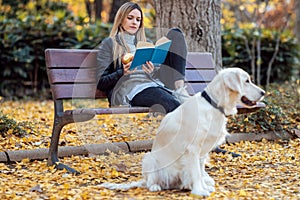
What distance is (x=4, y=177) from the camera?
4.41 metres

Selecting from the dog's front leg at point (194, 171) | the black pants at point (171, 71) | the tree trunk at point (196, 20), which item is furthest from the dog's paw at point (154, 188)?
the tree trunk at point (196, 20)

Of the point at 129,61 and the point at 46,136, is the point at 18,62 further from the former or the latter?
the point at 129,61

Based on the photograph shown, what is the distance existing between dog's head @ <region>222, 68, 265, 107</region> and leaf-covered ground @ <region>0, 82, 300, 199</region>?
669 millimetres

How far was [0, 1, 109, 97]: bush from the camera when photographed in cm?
1014

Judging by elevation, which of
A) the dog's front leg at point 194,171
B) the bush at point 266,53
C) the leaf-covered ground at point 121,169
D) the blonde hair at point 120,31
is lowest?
the leaf-covered ground at point 121,169

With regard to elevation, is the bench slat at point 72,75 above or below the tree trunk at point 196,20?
below

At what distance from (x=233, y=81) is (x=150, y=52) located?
1.08 metres

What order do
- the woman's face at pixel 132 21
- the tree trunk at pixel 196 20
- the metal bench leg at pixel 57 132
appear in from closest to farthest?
the metal bench leg at pixel 57 132 → the woman's face at pixel 132 21 → the tree trunk at pixel 196 20

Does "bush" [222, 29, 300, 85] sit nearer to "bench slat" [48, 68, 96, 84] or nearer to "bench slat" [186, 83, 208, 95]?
"bench slat" [186, 83, 208, 95]

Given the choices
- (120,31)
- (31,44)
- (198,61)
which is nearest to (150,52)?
(120,31)

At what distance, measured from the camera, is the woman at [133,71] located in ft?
15.9

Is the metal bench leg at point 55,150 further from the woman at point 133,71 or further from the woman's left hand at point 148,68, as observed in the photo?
the woman's left hand at point 148,68

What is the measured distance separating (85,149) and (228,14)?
1626 cm

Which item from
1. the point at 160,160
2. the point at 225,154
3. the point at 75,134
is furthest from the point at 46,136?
the point at 160,160
